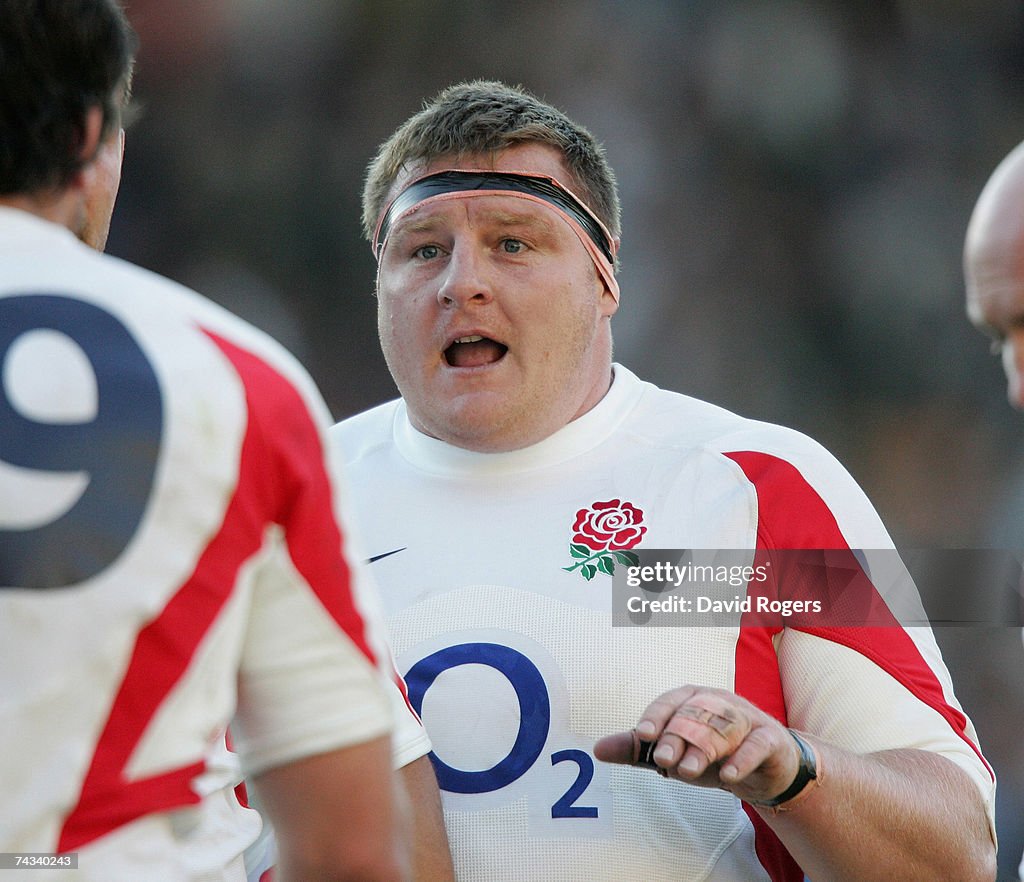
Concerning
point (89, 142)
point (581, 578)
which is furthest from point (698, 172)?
point (89, 142)

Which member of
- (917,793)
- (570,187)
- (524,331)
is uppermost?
(570,187)

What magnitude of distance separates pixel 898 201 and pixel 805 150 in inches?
19.6

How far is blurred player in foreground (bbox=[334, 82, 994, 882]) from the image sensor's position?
220 centimetres

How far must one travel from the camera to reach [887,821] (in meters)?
2.16

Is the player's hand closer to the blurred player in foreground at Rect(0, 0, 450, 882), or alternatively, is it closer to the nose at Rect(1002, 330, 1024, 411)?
the blurred player in foreground at Rect(0, 0, 450, 882)

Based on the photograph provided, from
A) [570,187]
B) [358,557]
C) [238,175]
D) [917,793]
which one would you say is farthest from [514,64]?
[358,557]

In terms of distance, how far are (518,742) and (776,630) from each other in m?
0.52

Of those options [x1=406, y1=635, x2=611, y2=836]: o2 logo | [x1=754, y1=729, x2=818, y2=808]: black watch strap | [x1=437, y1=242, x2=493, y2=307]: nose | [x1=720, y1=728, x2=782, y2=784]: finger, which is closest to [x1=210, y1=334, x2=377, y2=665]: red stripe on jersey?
[x1=720, y1=728, x2=782, y2=784]: finger

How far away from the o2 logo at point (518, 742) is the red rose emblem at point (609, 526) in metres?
0.26

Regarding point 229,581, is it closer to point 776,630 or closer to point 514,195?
point 776,630

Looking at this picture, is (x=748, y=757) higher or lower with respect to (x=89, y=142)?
lower

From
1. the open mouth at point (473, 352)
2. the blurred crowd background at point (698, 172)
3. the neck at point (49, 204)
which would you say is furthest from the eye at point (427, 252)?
the blurred crowd background at point (698, 172)

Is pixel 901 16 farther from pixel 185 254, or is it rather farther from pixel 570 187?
pixel 570 187

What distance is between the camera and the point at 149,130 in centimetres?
623
